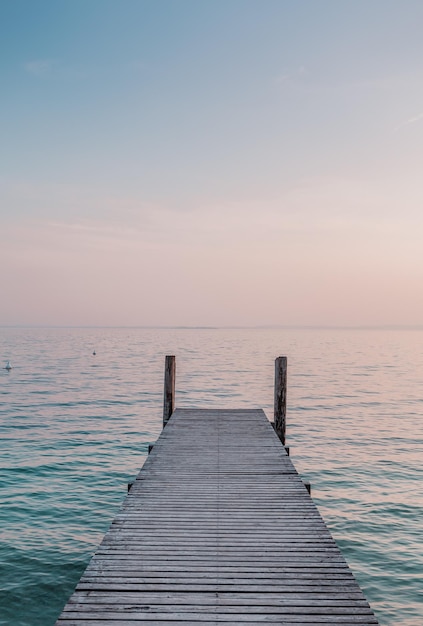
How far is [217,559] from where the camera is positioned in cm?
618

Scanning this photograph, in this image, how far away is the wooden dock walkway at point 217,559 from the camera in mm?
5098

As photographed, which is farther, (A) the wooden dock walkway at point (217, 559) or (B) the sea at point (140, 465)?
(B) the sea at point (140, 465)

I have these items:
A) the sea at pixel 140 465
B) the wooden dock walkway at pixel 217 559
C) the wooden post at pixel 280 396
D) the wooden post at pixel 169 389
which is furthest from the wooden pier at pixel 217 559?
the wooden post at pixel 169 389

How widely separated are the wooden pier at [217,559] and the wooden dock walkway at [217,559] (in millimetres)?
12

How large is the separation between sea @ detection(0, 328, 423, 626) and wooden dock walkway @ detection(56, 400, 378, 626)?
2.41 metres

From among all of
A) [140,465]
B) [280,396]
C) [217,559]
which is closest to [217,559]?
[217,559]

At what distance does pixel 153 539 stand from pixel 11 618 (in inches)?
124

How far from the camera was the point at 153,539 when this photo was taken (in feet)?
22.0

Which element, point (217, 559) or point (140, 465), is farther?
point (140, 465)

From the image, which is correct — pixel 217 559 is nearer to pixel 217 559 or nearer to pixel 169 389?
pixel 217 559

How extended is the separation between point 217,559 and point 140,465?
10758mm

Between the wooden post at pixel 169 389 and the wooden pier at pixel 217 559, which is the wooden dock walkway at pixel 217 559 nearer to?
the wooden pier at pixel 217 559

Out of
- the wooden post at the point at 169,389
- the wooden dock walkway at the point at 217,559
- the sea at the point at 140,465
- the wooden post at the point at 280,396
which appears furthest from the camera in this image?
the wooden post at the point at 169,389

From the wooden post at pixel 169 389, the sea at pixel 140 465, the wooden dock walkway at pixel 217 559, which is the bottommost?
the sea at pixel 140 465
